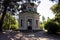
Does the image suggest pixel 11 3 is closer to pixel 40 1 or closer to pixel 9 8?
pixel 9 8

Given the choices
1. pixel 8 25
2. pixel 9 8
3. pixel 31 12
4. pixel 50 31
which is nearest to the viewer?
pixel 9 8

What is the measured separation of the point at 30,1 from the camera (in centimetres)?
2597

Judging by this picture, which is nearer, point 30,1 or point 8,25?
point 30,1

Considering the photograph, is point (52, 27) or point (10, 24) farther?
point (10, 24)

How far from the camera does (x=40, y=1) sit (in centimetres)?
2664

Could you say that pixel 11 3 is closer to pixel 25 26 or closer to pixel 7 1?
pixel 7 1

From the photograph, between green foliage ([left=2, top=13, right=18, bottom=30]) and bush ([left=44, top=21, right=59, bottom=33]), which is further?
green foliage ([left=2, top=13, right=18, bottom=30])

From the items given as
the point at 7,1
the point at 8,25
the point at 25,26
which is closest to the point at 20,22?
the point at 25,26

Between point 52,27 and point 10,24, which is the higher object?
point 52,27

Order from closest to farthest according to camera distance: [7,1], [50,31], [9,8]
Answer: [7,1] < [9,8] < [50,31]

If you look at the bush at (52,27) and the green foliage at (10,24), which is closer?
the bush at (52,27)

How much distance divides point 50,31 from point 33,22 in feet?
24.8

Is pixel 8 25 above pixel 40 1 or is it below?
below

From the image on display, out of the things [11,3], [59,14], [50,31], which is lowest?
[50,31]
